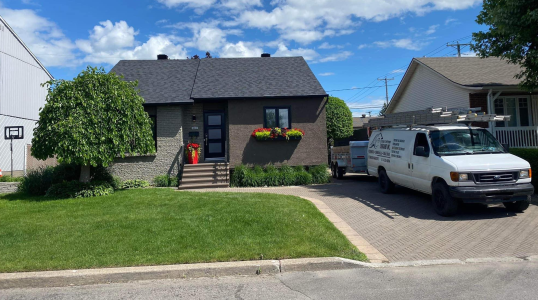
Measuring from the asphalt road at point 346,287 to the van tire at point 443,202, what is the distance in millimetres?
2598

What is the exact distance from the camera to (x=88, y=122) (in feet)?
33.8

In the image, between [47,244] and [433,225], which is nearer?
[47,244]

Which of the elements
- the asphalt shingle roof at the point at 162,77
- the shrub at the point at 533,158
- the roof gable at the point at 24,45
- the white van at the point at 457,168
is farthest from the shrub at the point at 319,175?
the roof gable at the point at 24,45

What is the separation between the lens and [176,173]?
14086 mm

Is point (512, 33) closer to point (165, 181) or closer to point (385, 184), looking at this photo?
point (385, 184)

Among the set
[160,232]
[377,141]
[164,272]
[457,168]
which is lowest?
[164,272]

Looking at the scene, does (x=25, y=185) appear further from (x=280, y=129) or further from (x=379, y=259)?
(x=379, y=259)

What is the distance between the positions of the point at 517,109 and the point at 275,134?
405 inches

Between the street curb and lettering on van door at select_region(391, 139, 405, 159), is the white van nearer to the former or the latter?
lettering on van door at select_region(391, 139, 405, 159)

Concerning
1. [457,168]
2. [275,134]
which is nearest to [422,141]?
[457,168]

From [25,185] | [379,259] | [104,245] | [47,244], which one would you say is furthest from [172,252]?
[25,185]

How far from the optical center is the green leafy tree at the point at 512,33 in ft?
32.5

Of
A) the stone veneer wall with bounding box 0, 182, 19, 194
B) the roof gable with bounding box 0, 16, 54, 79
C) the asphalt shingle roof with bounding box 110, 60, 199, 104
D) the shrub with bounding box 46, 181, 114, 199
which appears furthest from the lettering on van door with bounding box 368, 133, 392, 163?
the roof gable with bounding box 0, 16, 54, 79

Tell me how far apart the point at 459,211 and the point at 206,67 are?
12664mm
